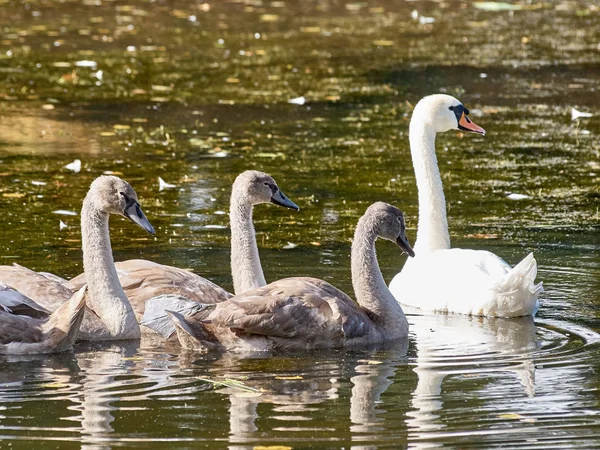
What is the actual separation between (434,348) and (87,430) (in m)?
2.71

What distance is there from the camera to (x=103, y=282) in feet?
29.6

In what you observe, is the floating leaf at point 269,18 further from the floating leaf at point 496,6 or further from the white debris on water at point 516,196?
the white debris on water at point 516,196

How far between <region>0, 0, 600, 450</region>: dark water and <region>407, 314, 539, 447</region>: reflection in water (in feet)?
0.09

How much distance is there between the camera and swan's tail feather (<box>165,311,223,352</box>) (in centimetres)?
845

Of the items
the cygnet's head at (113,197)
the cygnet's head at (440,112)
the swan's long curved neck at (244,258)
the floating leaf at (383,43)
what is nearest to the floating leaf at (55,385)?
the cygnet's head at (113,197)

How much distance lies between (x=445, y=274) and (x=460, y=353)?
5.00 ft

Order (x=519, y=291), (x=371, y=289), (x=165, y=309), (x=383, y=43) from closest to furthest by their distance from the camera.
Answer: (x=165, y=309) < (x=371, y=289) < (x=519, y=291) < (x=383, y=43)

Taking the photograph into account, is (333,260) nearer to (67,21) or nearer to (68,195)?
(68,195)

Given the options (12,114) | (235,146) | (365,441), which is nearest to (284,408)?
(365,441)

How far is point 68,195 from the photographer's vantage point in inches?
516

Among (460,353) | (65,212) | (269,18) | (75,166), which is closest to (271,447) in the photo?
(460,353)

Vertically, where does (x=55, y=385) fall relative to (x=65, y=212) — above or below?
below

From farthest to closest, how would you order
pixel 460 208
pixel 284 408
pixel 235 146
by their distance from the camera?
pixel 235 146 → pixel 460 208 → pixel 284 408

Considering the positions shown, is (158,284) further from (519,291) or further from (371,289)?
(519,291)
